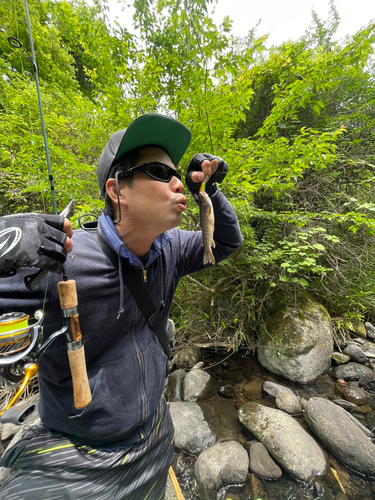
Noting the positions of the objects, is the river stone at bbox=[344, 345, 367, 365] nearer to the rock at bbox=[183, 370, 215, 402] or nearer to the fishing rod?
the rock at bbox=[183, 370, 215, 402]

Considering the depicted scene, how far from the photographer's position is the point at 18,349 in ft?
3.07

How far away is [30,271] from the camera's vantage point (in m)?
1.12

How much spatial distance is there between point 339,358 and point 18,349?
6.31 m

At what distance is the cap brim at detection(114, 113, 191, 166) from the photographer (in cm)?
146

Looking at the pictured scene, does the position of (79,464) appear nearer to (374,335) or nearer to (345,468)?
(345,468)

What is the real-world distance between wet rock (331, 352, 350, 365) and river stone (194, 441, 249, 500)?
3.29 metres

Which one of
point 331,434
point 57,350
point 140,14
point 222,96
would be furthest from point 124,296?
point 140,14

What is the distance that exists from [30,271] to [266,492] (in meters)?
3.91

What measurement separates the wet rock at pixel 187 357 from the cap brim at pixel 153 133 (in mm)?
4784

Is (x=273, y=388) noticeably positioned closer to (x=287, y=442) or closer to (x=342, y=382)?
(x=287, y=442)

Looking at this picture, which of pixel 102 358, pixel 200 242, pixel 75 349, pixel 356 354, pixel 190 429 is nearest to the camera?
pixel 75 349

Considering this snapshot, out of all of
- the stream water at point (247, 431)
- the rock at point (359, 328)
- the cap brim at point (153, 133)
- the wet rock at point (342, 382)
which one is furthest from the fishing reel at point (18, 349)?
the rock at point (359, 328)

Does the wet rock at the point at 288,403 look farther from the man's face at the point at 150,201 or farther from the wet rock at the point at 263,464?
the man's face at the point at 150,201

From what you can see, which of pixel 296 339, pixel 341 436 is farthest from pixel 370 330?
pixel 341 436
